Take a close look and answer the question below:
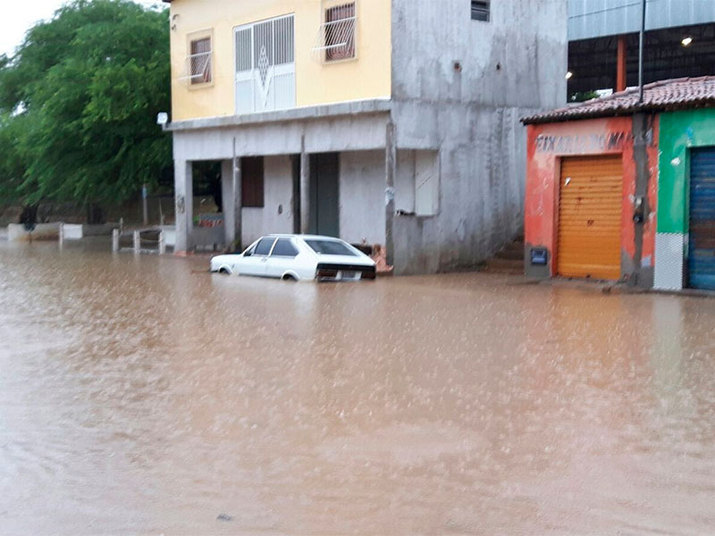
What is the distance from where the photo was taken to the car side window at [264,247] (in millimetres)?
21531

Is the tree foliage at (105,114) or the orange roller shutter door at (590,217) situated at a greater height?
the tree foliage at (105,114)

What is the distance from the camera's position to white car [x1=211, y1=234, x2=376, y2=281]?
20188 mm

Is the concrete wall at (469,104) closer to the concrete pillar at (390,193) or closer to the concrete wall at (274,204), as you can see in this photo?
the concrete pillar at (390,193)

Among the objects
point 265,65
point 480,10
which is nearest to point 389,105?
point 480,10

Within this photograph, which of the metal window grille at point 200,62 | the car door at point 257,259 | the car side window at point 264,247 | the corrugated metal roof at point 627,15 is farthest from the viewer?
the metal window grille at point 200,62

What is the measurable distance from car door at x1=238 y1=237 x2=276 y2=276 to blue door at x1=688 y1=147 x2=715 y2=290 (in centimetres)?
881

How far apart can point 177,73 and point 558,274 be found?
14.1m

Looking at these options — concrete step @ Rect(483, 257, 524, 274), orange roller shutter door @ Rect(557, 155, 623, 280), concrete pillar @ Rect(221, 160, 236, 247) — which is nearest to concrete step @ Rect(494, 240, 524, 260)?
concrete step @ Rect(483, 257, 524, 274)

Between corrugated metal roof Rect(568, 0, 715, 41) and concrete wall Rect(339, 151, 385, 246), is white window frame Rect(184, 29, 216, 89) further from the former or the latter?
corrugated metal roof Rect(568, 0, 715, 41)

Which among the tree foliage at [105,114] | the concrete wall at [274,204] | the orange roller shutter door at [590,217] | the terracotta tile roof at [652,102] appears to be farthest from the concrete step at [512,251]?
the tree foliage at [105,114]

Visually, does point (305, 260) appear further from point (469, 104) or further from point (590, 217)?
point (469, 104)

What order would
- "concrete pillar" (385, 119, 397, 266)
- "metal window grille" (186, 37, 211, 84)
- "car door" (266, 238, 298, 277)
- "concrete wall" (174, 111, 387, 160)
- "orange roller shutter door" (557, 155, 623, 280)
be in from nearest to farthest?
"orange roller shutter door" (557, 155, 623, 280), "car door" (266, 238, 298, 277), "concrete pillar" (385, 119, 397, 266), "concrete wall" (174, 111, 387, 160), "metal window grille" (186, 37, 211, 84)

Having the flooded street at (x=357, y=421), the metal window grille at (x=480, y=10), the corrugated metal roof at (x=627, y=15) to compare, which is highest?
the corrugated metal roof at (x=627, y=15)

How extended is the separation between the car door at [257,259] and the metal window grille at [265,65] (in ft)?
16.1
